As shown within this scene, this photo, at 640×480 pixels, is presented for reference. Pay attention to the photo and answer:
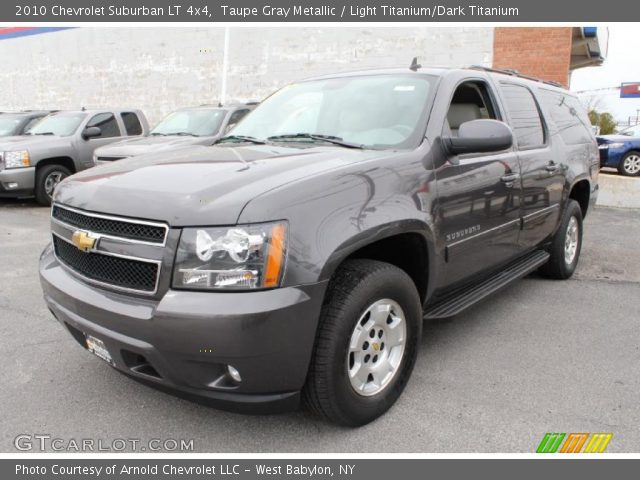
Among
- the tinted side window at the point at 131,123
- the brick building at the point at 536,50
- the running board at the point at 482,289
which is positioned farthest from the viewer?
the brick building at the point at 536,50

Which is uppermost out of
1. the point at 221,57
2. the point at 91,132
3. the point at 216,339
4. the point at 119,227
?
the point at 221,57

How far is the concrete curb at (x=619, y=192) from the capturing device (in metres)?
9.75

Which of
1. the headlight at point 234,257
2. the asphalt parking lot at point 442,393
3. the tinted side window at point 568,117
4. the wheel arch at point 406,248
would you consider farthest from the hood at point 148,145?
the headlight at point 234,257

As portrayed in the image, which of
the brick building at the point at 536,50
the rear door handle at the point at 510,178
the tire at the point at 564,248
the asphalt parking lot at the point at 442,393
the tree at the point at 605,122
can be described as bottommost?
the asphalt parking lot at the point at 442,393

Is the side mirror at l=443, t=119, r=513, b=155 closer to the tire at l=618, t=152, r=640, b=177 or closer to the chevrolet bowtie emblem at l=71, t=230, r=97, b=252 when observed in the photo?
the chevrolet bowtie emblem at l=71, t=230, r=97, b=252

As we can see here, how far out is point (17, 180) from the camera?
359 inches

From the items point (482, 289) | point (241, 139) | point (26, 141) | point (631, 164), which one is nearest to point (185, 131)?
point (26, 141)

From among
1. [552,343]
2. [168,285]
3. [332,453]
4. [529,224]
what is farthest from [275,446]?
[529,224]

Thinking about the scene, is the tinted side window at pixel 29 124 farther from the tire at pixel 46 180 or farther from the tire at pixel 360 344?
the tire at pixel 360 344

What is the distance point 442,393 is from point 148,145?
674cm

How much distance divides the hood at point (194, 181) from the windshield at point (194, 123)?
657cm

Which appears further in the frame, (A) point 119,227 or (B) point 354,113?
(B) point 354,113

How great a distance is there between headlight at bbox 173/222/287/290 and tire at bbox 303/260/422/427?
0.39m

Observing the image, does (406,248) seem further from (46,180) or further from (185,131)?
(46,180)
